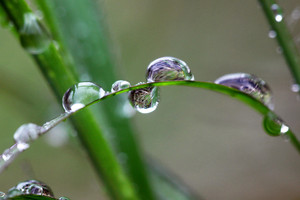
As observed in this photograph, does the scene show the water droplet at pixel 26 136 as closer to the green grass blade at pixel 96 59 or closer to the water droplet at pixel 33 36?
the water droplet at pixel 33 36

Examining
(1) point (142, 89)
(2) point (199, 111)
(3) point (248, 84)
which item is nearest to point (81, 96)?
(1) point (142, 89)

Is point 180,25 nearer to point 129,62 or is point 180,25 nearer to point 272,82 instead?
point 129,62

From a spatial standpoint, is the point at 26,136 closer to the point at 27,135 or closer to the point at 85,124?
the point at 27,135

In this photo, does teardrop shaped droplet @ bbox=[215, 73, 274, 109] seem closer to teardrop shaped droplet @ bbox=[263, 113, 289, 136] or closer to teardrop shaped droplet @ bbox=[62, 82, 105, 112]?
teardrop shaped droplet @ bbox=[263, 113, 289, 136]

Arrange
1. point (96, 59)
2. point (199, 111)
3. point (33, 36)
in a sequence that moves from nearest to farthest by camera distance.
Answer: point (33, 36) → point (96, 59) → point (199, 111)

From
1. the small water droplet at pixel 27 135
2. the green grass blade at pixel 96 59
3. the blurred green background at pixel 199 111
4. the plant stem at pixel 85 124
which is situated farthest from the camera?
the blurred green background at pixel 199 111

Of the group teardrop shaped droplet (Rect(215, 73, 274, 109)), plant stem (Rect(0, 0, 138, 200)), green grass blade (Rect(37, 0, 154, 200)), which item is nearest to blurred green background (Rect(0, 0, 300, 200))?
green grass blade (Rect(37, 0, 154, 200))

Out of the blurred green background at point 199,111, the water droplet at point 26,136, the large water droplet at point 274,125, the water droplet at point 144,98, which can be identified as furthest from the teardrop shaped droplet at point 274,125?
the blurred green background at point 199,111
